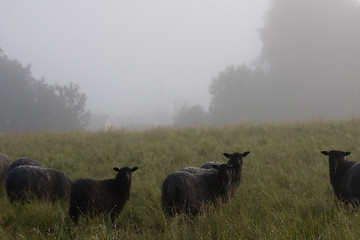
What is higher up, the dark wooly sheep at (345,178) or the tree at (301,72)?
the tree at (301,72)

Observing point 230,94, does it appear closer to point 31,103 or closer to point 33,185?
point 31,103

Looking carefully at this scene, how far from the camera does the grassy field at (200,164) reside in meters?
4.72

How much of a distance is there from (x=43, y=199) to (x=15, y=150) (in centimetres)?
733

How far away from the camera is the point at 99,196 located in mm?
5770

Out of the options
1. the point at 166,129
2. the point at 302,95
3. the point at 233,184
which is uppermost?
the point at 302,95

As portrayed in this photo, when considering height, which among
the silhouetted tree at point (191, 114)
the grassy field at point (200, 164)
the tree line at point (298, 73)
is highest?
the tree line at point (298, 73)

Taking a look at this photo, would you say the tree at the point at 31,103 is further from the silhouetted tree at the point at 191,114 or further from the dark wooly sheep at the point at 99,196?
the dark wooly sheep at the point at 99,196

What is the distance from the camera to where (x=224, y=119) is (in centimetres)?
4347

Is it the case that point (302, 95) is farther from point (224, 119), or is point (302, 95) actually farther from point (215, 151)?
point (215, 151)

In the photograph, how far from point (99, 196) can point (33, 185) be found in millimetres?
2167

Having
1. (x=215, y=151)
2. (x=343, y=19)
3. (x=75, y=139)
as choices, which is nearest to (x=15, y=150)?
(x=75, y=139)

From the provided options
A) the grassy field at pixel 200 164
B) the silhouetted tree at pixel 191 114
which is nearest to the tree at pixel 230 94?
the silhouetted tree at pixel 191 114

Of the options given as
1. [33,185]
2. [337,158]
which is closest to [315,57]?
[337,158]

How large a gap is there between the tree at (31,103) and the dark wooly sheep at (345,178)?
3945 centimetres
